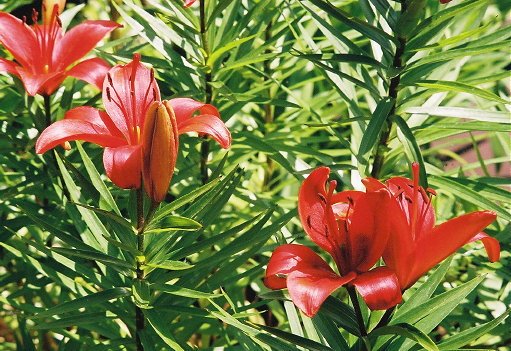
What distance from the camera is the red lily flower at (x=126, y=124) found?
797mm

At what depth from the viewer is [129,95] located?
0.90 metres

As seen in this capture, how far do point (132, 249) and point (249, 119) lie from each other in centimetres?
69

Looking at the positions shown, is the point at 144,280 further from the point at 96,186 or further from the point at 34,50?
the point at 34,50

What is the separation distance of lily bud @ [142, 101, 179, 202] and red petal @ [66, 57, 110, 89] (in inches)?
9.4

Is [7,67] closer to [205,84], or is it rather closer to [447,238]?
[205,84]

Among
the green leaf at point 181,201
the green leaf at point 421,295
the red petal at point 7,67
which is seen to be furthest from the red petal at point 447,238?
the red petal at point 7,67

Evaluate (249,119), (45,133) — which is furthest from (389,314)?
(249,119)

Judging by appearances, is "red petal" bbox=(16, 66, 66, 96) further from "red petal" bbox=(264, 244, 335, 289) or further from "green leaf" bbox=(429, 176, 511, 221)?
"green leaf" bbox=(429, 176, 511, 221)

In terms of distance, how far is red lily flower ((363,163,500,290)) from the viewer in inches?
29.7

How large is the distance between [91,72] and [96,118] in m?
0.15

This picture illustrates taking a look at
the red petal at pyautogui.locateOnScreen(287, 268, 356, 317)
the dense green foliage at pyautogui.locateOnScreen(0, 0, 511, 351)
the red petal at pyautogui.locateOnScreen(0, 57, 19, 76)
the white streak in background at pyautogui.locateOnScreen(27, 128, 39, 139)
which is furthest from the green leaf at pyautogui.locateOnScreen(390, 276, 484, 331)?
the white streak in background at pyautogui.locateOnScreen(27, 128, 39, 139)

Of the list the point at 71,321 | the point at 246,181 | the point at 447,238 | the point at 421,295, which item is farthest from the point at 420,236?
the point at 246,181

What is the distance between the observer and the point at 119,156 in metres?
0.80

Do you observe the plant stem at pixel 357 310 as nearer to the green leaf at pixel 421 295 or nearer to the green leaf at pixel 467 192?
the green leaf at pixel 421 295
